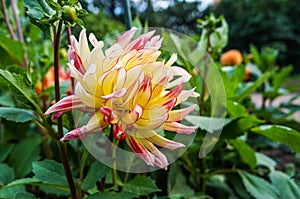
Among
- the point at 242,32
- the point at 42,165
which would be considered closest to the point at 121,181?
the point at 42,165

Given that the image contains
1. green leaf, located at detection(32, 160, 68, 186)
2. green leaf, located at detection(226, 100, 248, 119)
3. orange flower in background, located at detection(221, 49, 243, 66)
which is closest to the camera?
green leaf, located at detection(32, 160, 68, 186)

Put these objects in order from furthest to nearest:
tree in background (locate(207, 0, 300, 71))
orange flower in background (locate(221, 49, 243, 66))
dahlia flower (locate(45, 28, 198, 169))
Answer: tree in background (locate(207, 0, 300, 71))
orange flower in background (locate(221, 49, 243, 66))
dahlia flower (locate(45, 28, 198, 169))

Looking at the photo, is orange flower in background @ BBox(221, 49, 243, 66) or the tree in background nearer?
orange flower in background @ BBox(221, 49, 243, 66)

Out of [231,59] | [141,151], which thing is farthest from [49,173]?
[231,59]

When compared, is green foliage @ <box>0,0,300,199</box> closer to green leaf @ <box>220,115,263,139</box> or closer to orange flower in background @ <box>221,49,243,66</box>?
green leaf @ <box>220,115,263,139</box>

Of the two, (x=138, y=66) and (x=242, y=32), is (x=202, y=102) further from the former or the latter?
(x=242, y=32)

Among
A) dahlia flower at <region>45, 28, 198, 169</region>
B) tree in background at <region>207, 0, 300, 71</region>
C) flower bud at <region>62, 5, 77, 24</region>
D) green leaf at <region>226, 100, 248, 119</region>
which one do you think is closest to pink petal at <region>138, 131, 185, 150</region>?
dahlia flower at <region>45, 28, 198, 169</region>

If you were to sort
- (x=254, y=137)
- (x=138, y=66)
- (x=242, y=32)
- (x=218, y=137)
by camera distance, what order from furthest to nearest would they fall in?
(x=242, y=32), (x=254, y=137), (x=218, y=137), (x=138, y=66)

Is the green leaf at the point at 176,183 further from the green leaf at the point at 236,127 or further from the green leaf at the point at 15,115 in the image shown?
the green leaf at the point at 15,115
